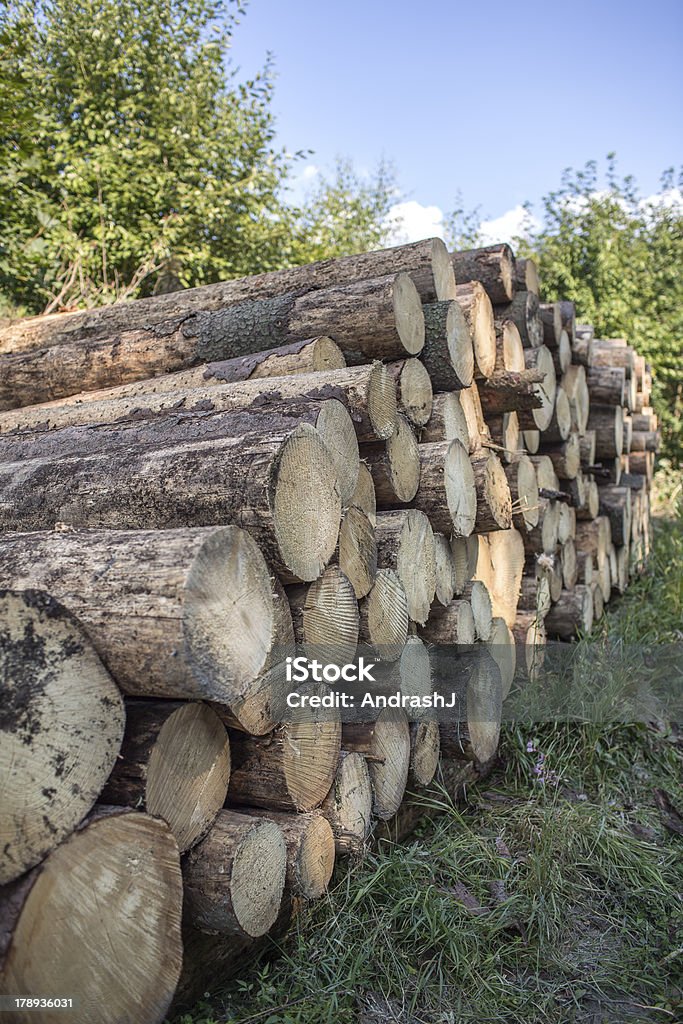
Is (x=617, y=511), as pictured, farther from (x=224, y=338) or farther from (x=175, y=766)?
(x=175, y=766)

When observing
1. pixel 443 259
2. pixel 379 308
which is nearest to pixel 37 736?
pixel 379 308

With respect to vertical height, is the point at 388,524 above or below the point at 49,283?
below

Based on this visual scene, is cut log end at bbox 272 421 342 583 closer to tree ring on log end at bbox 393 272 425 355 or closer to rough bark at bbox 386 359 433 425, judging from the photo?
rough bark at bbox 386 359 433 425

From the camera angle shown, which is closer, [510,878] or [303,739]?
[303,739]

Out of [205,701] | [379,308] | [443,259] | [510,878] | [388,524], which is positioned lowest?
[510,878]

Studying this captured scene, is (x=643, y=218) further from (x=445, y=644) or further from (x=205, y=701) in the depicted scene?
(x=205, y=701)

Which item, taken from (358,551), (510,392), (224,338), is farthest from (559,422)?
(358,551)

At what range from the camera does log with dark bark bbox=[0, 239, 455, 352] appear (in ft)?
10.0

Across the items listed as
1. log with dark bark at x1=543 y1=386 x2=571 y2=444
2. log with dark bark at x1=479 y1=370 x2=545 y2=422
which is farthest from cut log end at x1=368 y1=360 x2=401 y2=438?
log with dark bark at x1=543 y1=386 x2=571 y2=444

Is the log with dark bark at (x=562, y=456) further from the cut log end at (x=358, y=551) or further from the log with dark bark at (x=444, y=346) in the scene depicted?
the cut log end at (x=358, y=551)

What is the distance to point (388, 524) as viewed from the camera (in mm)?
2564

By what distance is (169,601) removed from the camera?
1562 mm

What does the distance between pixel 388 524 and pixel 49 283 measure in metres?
6.69

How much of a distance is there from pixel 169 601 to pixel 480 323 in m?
2.22
